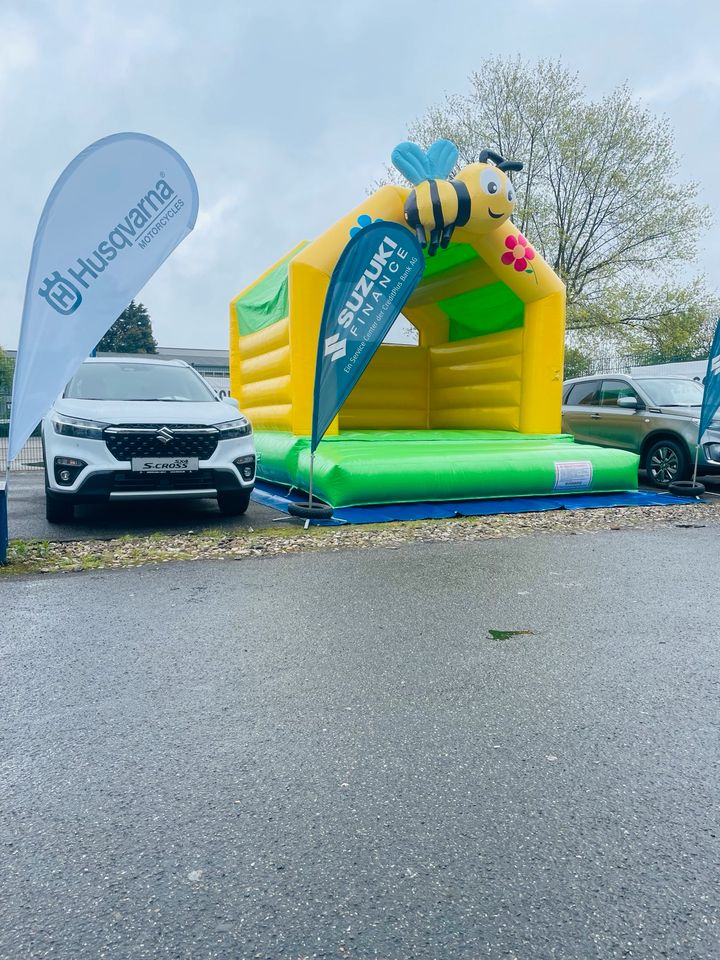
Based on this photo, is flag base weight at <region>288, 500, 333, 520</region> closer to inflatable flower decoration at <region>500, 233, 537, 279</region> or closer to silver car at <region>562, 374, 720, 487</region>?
inflatable flower decoration at <region>500, 233, 537, 279</region>

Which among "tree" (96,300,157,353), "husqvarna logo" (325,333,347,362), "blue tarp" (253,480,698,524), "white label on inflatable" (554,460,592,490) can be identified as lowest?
"blue tarp" (253,480,698,524)

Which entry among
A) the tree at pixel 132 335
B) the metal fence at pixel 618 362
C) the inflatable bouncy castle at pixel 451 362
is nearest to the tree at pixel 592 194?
the metal fence at pixel 618 362

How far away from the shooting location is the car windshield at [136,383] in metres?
6.40

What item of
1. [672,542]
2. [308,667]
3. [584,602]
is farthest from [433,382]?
[308,667]

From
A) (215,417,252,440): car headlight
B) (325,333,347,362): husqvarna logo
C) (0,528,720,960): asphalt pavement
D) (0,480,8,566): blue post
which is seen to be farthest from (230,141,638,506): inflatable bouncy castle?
(0,528,720,960): asphalt pavement

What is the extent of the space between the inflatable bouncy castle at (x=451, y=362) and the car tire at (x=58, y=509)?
2.37 metres

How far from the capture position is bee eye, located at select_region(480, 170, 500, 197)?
321 inches

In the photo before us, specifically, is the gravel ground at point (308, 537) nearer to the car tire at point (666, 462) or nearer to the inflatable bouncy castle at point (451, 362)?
the inflatable bouncy castle at point (451, 362)

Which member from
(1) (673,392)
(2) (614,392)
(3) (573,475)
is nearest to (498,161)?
(2) (614,392)

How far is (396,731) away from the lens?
2.31 m

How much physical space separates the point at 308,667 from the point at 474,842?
1.29 meters

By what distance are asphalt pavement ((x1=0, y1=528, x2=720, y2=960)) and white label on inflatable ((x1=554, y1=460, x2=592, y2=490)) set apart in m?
3.74

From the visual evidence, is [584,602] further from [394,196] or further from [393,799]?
[394,196]

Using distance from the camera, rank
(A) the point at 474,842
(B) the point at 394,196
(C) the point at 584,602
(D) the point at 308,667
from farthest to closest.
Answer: (B) the point at 394,196 → (C) the point at 584,602 → (D) the point at 308,667 → (A) the point at 474,842
